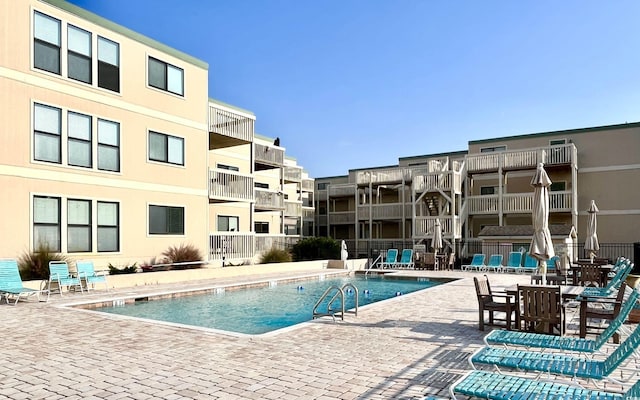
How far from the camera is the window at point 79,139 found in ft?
53.8

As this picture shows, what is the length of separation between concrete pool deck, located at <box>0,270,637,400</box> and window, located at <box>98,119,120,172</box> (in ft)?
27.9

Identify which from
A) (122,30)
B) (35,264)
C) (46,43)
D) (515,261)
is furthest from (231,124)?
(515,261)

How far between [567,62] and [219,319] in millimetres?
13982

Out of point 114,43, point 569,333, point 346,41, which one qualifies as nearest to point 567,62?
point 346,41

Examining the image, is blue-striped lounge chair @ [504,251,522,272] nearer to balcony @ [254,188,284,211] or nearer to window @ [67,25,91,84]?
balcony @ [254,188,284,211]

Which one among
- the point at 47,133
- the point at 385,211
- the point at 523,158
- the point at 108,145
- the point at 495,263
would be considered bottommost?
the point at 495,263

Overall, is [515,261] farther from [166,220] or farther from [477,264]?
[166,220]

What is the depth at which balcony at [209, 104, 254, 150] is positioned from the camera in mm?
22938

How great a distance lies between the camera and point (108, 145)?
17.8 m

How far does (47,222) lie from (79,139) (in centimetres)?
317

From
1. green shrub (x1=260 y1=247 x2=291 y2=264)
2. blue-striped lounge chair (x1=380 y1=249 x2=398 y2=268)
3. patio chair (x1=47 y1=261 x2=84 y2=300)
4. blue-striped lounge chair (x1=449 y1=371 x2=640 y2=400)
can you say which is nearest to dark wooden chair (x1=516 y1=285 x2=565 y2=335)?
blue-striped lounge chair (x1=449 y1=371 x2=640 y2=400)

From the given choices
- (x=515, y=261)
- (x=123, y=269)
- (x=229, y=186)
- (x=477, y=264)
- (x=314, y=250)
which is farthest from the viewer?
(x=314, y=250)

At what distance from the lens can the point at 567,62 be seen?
52.1ft

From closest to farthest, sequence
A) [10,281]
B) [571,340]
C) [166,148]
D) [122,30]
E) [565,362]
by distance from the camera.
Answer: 1. [565,362]
2. [571,340]
3. [10,281]
4. [122,30]
5. [166,148]
